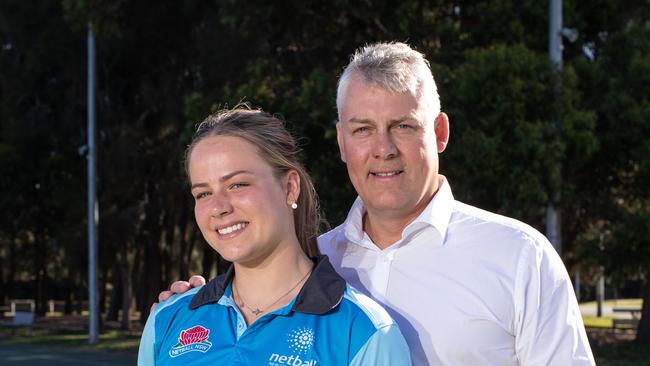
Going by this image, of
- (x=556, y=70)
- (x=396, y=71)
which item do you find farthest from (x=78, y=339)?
(x=396, y=71)

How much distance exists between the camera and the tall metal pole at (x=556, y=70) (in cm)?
1585

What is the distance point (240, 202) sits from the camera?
3199 millimetres

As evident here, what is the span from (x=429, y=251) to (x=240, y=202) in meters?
0.79

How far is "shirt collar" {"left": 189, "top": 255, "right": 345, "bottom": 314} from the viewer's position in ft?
10.2

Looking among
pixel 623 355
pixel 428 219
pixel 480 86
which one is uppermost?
pixel 480 86

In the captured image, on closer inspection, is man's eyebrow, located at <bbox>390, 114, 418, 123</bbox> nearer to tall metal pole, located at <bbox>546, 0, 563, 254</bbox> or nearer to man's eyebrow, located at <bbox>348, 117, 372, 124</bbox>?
man's eyebrow, located at <bbox>348, 117, 372, 124</bbox>

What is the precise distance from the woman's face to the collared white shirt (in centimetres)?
52

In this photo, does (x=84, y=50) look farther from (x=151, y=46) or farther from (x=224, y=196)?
(x=224, y=196)

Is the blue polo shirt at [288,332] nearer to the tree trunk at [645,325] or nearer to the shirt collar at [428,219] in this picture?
the shirt collar at [428,219]

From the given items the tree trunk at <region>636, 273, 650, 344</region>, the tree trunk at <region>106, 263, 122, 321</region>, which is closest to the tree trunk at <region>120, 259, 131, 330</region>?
the tree trunk at <region>106, 263, 122, 321</region>

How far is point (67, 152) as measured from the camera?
108ft

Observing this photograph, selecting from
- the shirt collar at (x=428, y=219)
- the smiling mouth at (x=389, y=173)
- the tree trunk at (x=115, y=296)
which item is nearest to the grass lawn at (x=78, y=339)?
the tree trunk at (x=115, y=296)

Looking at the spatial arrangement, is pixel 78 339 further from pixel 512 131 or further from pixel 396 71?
pixel 396 71

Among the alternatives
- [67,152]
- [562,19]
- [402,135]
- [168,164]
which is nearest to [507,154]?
[562,19]
